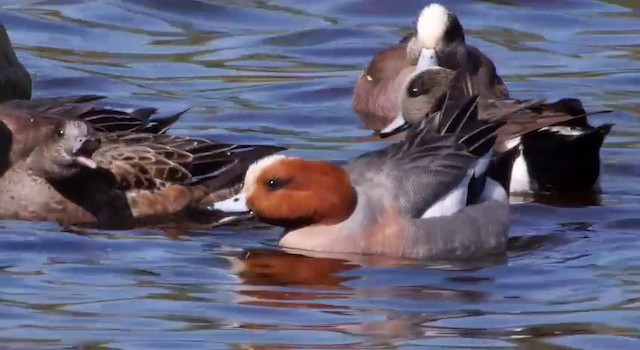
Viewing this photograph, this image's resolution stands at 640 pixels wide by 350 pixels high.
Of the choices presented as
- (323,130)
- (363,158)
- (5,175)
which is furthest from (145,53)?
(363,158)

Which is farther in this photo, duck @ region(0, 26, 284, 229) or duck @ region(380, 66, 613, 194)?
duck @ region(380, 66, 613, 194)

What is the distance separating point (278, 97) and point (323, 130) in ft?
3.43

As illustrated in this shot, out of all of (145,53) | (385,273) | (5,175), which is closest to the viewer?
(385,273)

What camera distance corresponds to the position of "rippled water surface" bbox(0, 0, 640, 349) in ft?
24.7

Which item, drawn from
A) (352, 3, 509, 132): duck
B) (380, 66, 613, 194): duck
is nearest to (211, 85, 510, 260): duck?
(380, 66, 613, 194): duck

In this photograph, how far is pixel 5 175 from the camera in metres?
10.0

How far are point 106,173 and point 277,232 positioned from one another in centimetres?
96

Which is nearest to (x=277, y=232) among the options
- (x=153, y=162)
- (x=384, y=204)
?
(x=153, y=162)

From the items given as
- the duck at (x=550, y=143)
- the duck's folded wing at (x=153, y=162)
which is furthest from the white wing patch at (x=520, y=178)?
the duck's folded wing at (x=153, y=162)

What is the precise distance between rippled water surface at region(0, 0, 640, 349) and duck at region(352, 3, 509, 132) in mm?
204

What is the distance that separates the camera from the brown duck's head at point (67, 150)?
9.84 meters

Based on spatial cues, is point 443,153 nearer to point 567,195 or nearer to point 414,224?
point 414,224

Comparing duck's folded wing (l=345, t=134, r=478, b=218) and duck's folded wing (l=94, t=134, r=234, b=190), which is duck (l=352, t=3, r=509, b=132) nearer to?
duck's folded wing (l=94, t=134, r=234, b=190)

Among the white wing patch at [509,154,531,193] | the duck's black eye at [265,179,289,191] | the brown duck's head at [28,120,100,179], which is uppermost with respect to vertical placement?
the duck's black eye at [265,179,289,191]
